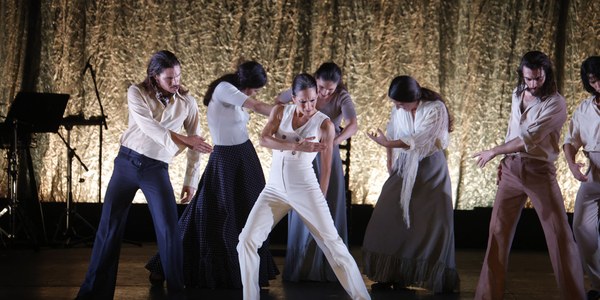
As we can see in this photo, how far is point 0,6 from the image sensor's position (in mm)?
8461

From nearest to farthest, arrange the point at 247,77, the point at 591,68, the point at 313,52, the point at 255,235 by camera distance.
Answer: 1. the point at 255,235
2. the point at 591,68
3. the point at 247,77
4. the point at 313,52

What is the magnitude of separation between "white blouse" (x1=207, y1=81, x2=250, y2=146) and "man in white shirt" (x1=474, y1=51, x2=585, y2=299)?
5.19 ft

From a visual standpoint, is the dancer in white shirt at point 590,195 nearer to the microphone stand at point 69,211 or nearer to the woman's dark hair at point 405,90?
the woman's dark hair at point 405,90

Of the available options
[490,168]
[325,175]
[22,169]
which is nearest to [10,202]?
[22,169]

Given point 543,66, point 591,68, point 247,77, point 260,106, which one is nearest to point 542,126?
point 543,66

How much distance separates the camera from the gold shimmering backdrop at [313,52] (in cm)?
843

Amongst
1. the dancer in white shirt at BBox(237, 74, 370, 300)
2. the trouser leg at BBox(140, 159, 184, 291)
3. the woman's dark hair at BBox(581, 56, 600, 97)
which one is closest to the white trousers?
the dancer in white shirt at BBox(237, 74, 370, 300)

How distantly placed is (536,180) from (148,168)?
2.04 meters

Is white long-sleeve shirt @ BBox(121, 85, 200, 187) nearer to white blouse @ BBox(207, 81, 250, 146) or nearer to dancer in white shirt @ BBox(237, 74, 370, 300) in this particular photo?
white blouse @ BBox(207, 81, 250, 146)

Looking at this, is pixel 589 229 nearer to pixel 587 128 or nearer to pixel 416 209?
pixel 587 128

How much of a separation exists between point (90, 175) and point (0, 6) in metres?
1.86

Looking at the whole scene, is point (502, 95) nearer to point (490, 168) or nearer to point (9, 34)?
point (490, 168)

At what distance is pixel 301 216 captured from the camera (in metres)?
4.42

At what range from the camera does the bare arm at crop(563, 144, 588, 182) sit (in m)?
5.20
